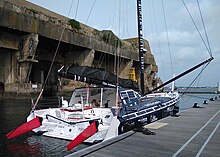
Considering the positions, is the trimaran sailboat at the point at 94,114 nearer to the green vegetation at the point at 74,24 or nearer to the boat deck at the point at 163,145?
the boat deck at the point at 163,145

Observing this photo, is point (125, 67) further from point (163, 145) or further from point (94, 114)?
point (163, 145)

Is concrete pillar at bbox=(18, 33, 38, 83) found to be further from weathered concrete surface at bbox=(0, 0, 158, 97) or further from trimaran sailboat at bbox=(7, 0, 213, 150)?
trimaran sailboat at bbox=(7, 0, 213, 150)

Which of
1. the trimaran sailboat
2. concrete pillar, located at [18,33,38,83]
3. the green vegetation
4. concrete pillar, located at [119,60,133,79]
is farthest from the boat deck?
concrete pillar, located at [119,60,133,79]

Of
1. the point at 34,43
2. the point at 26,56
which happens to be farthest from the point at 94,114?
the point at 26,56

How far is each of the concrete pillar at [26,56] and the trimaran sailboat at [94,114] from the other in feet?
51.5

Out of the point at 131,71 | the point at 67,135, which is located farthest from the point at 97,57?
the point at 67,135

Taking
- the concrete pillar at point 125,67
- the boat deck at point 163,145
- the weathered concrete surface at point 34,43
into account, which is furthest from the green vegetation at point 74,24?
the boat deck at point 163,145

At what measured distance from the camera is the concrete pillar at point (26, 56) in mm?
24766

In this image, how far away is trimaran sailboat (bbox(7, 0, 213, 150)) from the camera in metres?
8.01

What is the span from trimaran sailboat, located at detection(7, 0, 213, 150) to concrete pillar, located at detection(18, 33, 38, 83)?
15.7 meters

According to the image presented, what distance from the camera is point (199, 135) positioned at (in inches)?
274

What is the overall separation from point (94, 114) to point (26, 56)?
18.6 metres

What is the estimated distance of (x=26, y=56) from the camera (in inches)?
993

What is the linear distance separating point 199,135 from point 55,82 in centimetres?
2922
